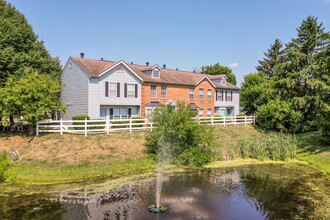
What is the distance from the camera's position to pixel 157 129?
19.0 meters

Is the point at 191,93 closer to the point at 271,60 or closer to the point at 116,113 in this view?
the point at 116,113

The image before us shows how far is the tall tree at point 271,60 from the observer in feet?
191

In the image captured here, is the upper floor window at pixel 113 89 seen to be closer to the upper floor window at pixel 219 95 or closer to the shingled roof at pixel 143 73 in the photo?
the shingled roof at pixel 143 73

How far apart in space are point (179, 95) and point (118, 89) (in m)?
10.3

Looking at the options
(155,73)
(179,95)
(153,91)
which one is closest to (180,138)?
(153,91)

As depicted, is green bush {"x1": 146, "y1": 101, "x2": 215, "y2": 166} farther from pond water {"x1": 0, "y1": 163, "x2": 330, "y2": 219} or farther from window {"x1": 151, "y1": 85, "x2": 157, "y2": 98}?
window {"x1": 151, "y1": 85, "x2": 157, "y2": 98}

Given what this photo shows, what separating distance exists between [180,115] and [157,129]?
2222mm

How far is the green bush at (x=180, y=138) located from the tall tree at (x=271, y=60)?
153 feet

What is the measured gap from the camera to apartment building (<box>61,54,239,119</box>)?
27.1m

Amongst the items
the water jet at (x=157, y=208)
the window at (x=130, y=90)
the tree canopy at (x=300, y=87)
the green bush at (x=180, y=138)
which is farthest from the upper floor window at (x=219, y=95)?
the water jet at (x=157, y=208)

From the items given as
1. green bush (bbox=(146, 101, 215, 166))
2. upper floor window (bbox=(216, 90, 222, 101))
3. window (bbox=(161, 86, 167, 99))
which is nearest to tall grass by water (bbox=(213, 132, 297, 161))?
green bush (bbox=(146, 101, 215, 166))

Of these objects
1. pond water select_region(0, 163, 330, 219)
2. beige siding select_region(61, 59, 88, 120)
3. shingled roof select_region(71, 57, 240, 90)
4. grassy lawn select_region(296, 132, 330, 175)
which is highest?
shingled roof select_region(71, 57, 240, 90)

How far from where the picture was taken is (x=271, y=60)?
59281 millimetres

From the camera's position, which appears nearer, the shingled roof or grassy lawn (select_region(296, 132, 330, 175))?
grassy lawn (select_region(296, 132, 330, 175))
